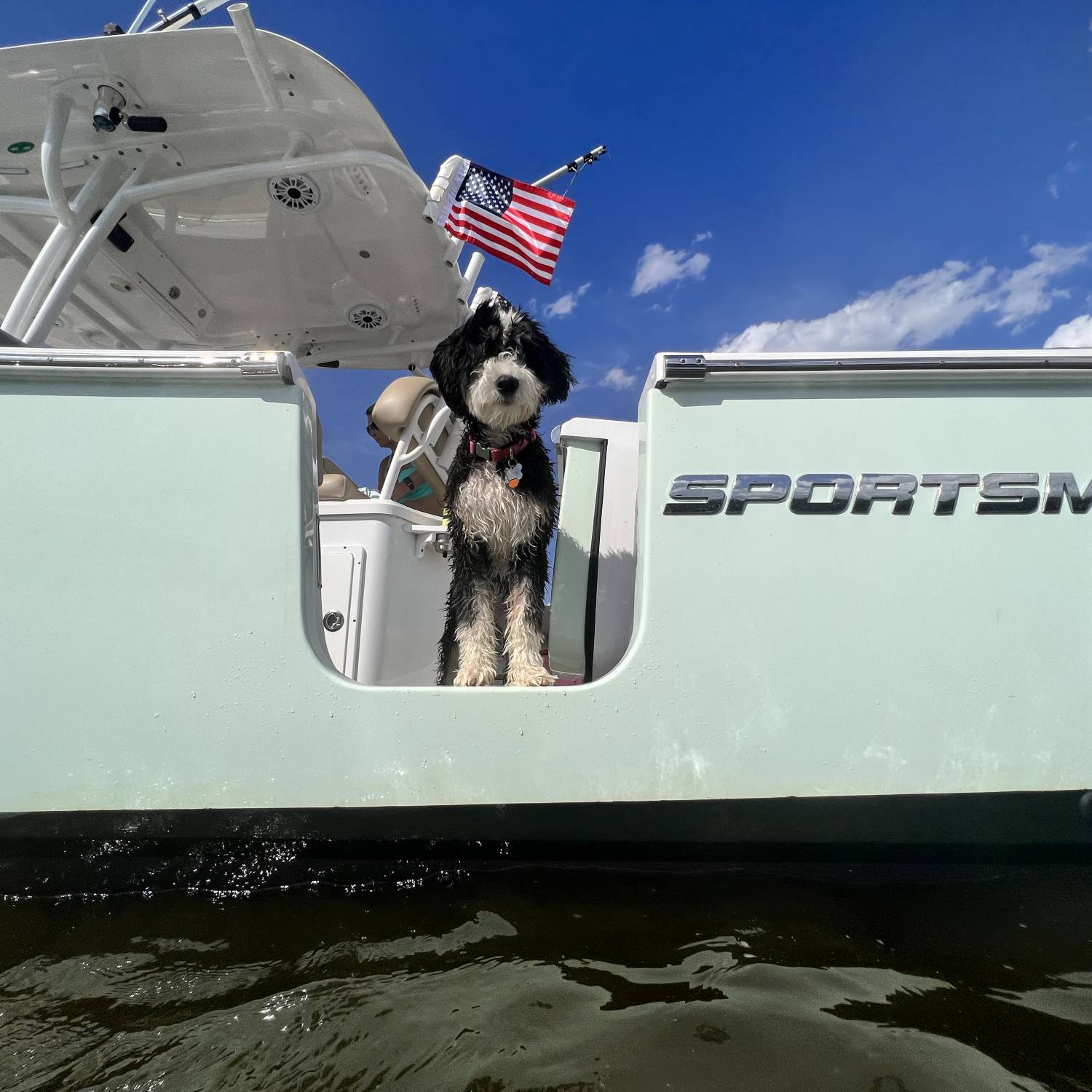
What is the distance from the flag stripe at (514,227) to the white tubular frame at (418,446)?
3.97 ft

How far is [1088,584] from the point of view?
1954mm

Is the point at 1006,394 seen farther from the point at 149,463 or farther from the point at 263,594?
the point at 149,463

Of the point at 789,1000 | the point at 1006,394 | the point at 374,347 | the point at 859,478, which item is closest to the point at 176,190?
the point at 374,347

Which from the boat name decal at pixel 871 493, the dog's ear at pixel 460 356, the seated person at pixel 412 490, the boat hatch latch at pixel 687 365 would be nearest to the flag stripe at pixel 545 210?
the dog's ear at pixel 460 356

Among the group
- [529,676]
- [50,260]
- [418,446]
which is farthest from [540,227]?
[529,676]

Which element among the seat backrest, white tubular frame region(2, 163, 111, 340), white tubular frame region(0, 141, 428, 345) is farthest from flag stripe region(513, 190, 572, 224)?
white tubular frame region(2, 163, 111, 340)

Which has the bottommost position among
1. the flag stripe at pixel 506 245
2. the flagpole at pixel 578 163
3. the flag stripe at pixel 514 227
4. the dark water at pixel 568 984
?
the dark water at pixel 568 984

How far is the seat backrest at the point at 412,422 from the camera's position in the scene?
14.6 feet

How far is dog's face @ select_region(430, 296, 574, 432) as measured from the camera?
3.00 meters

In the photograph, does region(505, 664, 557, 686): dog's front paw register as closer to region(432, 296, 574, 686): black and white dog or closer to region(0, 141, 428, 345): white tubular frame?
region(432, 296, 574, 686): black and white dog

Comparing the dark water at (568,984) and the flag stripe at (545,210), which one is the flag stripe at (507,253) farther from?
the dark water at (568,984)

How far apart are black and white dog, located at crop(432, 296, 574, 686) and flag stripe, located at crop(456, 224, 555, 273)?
131 centimetres

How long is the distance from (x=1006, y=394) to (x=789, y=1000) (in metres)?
1.83

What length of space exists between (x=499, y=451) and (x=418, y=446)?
189 cm
